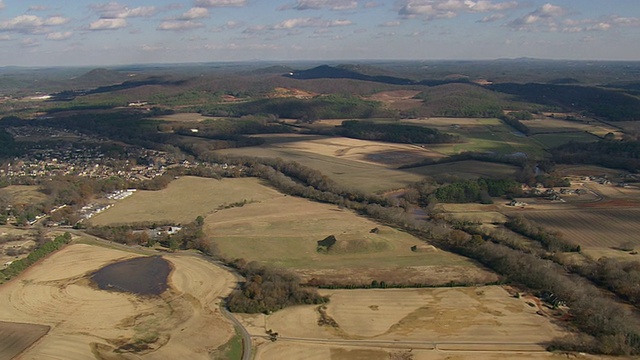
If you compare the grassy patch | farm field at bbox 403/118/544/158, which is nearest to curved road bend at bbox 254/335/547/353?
the grassy patch

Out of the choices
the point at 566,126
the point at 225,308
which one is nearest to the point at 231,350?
the point at 225,308

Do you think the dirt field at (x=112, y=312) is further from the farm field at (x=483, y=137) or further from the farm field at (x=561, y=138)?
the farm field at (x=561, y=138)

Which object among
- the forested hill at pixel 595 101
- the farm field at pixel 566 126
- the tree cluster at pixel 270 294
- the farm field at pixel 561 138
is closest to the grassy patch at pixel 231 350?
the tree cluster at pixel 270 294

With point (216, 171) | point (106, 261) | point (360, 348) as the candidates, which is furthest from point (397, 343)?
point (216, 171)

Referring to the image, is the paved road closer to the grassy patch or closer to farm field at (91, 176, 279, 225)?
the grassy patch

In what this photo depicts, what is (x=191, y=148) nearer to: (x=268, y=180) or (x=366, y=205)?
(x=268, y=180)

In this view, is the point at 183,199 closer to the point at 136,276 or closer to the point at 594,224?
the point at 136,276
